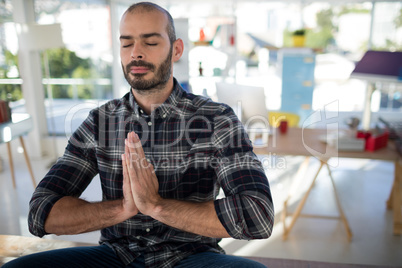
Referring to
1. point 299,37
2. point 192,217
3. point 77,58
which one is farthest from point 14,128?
point 299,37

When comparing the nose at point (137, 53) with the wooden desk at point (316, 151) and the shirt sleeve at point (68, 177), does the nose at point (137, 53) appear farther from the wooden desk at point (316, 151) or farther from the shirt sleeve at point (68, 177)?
the wooden desk at point (316, 151)

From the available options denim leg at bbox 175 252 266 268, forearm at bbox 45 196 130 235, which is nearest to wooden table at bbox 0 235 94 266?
forearm at bbox 45 196 130 235

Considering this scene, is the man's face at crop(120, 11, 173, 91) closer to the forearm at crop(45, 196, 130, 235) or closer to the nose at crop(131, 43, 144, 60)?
the nose at crop(131, 43, 144, 60)

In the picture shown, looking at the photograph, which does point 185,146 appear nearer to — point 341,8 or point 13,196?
point 13,196

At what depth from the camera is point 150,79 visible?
Answer: 1.37 m

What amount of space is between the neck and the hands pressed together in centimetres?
29

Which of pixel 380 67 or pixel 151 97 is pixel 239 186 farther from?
pixel 380 67

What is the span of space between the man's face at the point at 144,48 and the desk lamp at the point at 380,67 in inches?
89.4

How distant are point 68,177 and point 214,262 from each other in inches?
24.7

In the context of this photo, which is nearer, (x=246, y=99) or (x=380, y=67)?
(x=246, y=99)

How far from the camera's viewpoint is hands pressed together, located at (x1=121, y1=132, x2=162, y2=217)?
3.79 ft

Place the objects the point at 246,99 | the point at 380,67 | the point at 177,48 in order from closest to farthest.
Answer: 1. the point at 177,48
2. the point at 246,99
3. the point at 380,67

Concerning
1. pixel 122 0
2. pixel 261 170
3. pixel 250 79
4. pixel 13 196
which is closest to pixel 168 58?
pixel 261 170

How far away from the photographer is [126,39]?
1.37m
